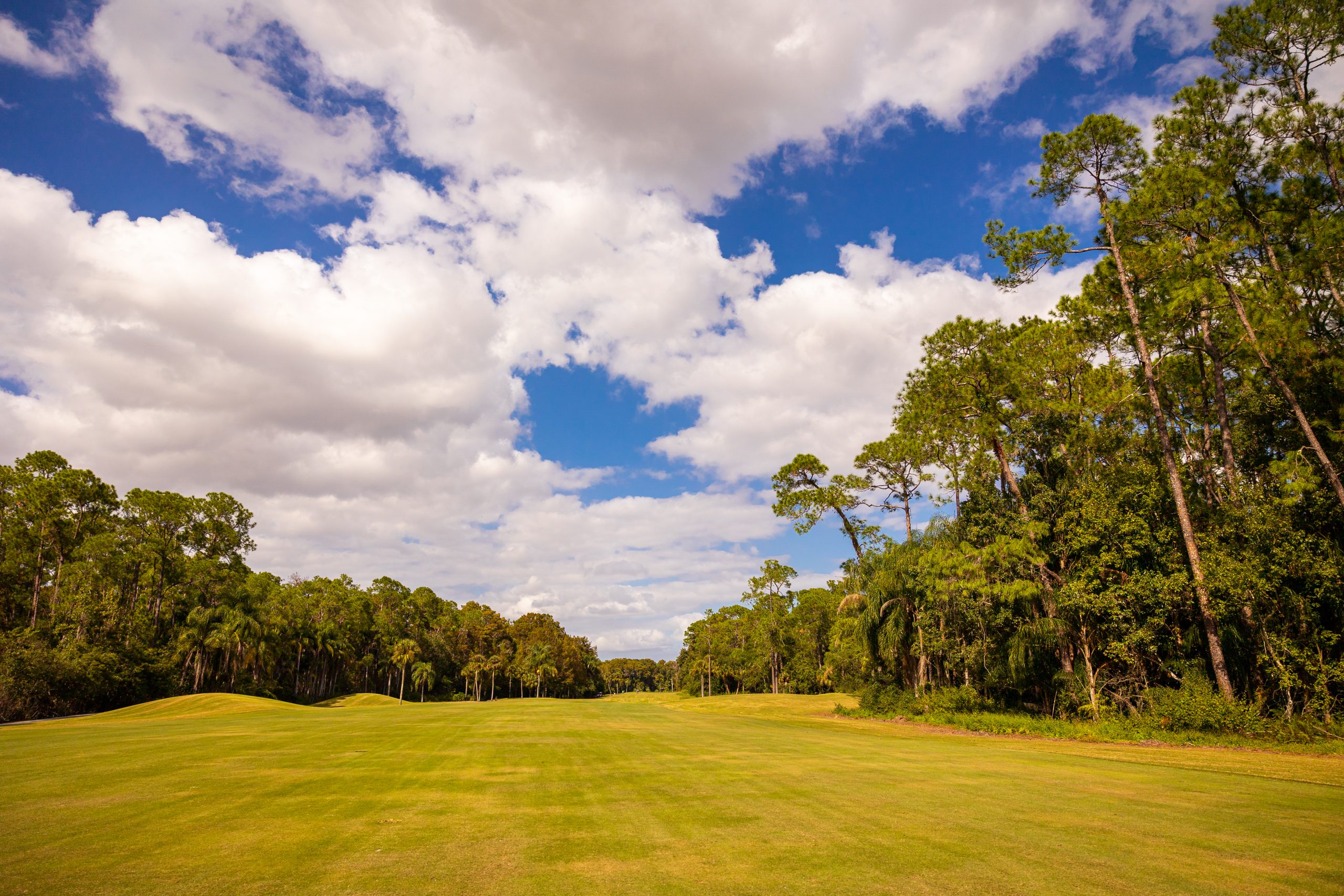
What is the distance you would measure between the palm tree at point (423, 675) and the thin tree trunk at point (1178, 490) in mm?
83337

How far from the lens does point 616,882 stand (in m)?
6.23

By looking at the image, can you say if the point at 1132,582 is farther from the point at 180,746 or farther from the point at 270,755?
the point at 180,746

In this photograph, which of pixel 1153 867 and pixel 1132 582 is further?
pixel 1132 582

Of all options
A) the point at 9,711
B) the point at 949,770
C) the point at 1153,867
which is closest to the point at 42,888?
the point at 1153,867

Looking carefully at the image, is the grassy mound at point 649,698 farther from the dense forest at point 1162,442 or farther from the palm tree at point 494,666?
the dense forest at point 1162,442

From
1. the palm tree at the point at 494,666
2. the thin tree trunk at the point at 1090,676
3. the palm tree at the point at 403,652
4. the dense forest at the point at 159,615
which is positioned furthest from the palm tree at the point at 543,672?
the thin tree trunk at the point at 1090,676

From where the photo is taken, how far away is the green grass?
250 inches

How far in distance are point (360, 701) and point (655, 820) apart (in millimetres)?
71860

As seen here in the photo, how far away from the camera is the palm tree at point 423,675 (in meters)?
82.5

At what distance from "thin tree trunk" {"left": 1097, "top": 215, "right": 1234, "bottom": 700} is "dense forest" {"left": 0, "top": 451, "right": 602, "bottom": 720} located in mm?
64698

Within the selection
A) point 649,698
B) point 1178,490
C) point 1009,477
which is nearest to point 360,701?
point 649,698

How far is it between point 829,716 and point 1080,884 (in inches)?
1312

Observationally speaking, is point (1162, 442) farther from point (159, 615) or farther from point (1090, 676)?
point (159, 615)

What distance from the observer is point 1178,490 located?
23375 mm
